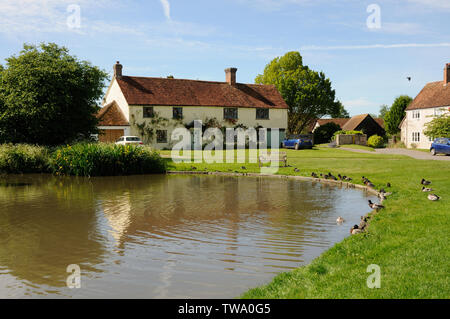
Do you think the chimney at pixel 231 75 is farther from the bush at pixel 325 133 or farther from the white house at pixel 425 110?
the white house at pixel 425 110

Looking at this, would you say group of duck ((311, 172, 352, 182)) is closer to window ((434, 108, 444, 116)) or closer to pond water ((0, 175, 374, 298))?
pond water ((0, 175, 374, 298))

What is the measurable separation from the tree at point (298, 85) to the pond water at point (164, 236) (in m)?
46.8

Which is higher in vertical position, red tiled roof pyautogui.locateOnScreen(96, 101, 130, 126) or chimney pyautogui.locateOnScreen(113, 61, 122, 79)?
chimney pyautogui.locateOnScreen(113, 61, 122, 79)

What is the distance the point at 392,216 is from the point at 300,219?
2440 mm

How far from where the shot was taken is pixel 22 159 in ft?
85.3

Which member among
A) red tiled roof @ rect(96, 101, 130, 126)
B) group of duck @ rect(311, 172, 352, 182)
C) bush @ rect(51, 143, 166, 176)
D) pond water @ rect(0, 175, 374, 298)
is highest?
red tiled roof @ rect(96, 101, 130, 126)

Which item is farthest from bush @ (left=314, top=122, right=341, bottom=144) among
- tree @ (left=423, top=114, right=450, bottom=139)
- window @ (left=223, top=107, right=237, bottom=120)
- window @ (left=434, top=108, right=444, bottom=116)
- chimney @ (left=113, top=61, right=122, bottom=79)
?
chimney @ (left=113, top=61, right=122, bottom=79)

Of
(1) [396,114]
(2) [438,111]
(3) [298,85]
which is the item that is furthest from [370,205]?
(1) [396,114]

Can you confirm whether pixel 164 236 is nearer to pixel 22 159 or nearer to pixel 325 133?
pixel 22 159

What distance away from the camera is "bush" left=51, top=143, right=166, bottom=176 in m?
24.2

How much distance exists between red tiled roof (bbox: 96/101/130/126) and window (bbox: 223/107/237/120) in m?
11.3

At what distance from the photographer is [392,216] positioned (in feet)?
34.0

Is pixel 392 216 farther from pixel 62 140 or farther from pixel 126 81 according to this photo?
pixel 126 81
